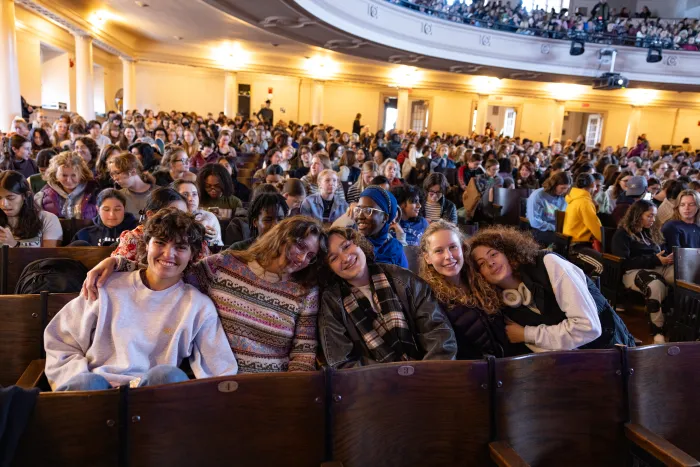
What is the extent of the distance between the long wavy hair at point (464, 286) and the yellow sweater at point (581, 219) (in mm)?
2909

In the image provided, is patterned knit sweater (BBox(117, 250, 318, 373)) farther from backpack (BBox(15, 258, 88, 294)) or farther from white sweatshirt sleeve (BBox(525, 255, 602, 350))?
white sweatshirt sleeve (BBox(525, 255, 602, 350))

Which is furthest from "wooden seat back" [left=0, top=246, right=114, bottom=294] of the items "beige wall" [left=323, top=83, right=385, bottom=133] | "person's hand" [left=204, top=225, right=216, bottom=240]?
"beige wall" [left=323, top=83, right=385, bottom=133]

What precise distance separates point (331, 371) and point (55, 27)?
1569 centimetres

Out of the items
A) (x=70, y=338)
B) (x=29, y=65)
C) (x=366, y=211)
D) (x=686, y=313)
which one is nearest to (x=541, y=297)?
(x=366, y=211)

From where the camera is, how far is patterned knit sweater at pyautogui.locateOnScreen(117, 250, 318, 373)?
1.85 m

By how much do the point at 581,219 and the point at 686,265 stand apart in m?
1.37

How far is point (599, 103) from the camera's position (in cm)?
2106

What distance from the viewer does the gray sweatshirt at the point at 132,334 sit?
1.68m

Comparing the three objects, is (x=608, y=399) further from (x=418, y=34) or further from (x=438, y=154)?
(x=418, y=34)

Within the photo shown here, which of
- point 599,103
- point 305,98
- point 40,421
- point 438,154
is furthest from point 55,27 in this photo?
point 599,103

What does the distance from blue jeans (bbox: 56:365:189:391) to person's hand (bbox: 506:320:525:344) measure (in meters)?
1.29

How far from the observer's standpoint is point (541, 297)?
1983 mm

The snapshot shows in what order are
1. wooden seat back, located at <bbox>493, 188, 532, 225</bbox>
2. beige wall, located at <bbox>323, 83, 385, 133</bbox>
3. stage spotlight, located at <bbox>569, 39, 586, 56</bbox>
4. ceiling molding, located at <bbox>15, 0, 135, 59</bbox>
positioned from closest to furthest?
wooden seat back, located at <bbox>493, 188, 532, 225</bbox> < ceiling molding, located at <bbox>15, 0, 135, 59</bbox> < stage spotlight, located at <bbox>569, 39, 586, 56</bbox> < beige wall, located at <bbox>323, 83, 385, 133</bbox>

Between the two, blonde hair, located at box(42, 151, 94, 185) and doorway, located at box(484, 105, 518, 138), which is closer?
blonde hair, located at box(42, 151, 94, 185)
